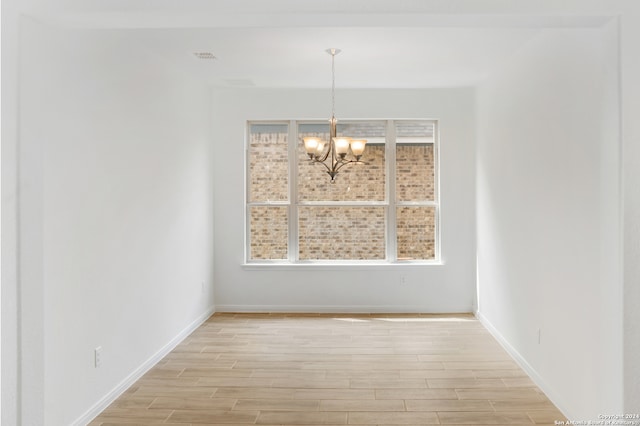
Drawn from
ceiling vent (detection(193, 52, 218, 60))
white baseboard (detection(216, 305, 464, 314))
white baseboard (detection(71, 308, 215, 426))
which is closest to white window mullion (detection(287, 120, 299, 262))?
white baseboard (detection(216, 305, 464, 314))

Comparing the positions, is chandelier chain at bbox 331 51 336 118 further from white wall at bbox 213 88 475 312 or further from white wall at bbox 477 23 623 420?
white wall at bbox 477 23 623 420

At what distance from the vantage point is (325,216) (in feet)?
20.1

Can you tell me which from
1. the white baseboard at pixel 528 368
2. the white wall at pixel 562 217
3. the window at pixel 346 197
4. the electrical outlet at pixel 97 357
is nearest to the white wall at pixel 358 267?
the window at pixel 346 197

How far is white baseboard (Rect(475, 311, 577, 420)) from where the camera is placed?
10.8ft

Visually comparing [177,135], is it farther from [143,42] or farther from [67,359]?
[67,359]

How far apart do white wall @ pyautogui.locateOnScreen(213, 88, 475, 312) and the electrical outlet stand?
273 centimetres

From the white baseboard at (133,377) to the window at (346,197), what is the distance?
133 centimetres

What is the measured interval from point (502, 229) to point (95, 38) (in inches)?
149

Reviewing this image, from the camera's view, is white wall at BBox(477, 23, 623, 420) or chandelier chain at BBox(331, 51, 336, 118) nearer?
white wall at BBox(477, 23, 623, 420)

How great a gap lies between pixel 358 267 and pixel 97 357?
3.35m

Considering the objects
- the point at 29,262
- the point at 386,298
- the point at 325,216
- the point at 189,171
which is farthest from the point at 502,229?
the point at 29,262

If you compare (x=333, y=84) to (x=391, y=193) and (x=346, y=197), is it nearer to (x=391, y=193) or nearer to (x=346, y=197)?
(x=346, y=197)

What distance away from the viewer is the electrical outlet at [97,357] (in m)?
3.22

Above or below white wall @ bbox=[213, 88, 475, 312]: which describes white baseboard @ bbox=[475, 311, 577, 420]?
below
